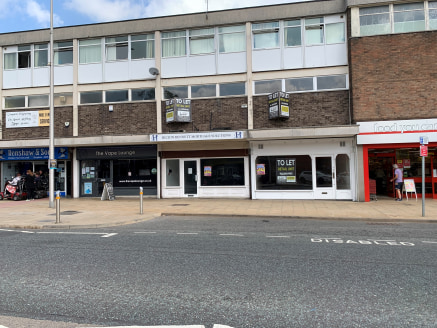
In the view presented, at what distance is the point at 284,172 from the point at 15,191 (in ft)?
48.2

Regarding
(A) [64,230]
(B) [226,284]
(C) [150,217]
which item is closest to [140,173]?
(C) [150,217]

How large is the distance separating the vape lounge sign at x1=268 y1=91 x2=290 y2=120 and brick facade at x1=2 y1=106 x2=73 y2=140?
11.3 m

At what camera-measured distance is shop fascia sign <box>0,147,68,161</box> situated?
699 inches

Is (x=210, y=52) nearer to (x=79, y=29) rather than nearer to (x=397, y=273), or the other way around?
(x=79, y=29)

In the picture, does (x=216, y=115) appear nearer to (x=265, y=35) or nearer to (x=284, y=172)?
(x=284, y=172)

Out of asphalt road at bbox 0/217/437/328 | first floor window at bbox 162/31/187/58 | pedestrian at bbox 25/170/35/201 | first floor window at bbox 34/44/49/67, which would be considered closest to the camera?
asphalt road at bbox 0/217/437/328

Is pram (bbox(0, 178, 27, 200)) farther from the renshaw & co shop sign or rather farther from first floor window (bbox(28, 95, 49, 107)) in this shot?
first floor window (bbox(28, 95, 49, 107))

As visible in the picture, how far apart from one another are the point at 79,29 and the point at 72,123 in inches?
214

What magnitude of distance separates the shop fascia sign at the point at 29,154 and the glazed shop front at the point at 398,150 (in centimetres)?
1605

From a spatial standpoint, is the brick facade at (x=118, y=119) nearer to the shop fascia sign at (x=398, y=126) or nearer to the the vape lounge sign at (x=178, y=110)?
the the vape lounge sign at (x=178, y=110)

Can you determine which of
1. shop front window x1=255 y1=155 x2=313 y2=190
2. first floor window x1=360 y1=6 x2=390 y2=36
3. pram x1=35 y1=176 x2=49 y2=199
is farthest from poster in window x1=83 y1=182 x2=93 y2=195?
first floor window x1=360 y1=6 x2=390 y2=36

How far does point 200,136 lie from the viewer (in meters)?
15.3

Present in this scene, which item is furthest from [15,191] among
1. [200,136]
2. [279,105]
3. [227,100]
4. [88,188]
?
[279,105]

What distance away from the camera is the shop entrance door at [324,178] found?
15359 mm
